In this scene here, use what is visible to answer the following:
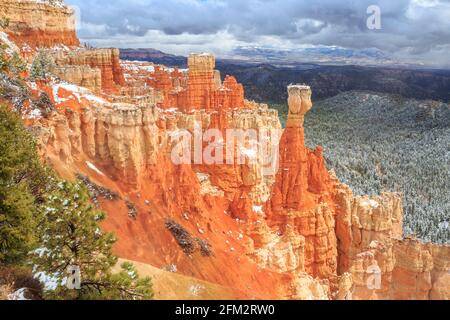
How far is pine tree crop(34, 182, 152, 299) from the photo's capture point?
1366 cm

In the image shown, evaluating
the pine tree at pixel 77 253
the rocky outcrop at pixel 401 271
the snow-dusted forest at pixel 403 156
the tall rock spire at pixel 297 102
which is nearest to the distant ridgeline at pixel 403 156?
the snow-dusted forest at pixel 403 156

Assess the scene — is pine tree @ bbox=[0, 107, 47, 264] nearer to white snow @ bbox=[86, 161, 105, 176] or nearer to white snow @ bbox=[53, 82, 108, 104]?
white snow @ bbox=[86, 161, 105, 176]

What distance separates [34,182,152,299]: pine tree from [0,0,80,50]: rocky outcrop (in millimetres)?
32047

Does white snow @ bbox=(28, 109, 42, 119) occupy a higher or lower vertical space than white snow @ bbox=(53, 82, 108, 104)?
lower

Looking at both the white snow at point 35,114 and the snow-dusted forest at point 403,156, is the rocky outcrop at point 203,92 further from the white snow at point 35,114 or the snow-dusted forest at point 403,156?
the snow-dusted forest at point 403,156

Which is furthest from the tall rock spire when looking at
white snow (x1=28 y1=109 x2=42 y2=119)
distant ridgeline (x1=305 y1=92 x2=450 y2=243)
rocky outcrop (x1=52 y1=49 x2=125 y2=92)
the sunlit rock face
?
distant ridgeline (x1=305 y1=92 x2=450 y2=243)

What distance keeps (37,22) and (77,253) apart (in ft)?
125

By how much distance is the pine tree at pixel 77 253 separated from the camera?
44.8 ft

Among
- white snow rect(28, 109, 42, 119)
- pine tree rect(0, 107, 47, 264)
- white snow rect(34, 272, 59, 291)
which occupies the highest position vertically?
white snow rect(28, 109, 42, 119)

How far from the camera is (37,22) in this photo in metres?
45.1

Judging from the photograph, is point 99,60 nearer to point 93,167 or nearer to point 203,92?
point 203,92

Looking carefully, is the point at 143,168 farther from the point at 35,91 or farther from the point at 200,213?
the point at 35,91

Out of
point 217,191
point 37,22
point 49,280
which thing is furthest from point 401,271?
point 37,22

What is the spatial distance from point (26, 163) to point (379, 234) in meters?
34.1
